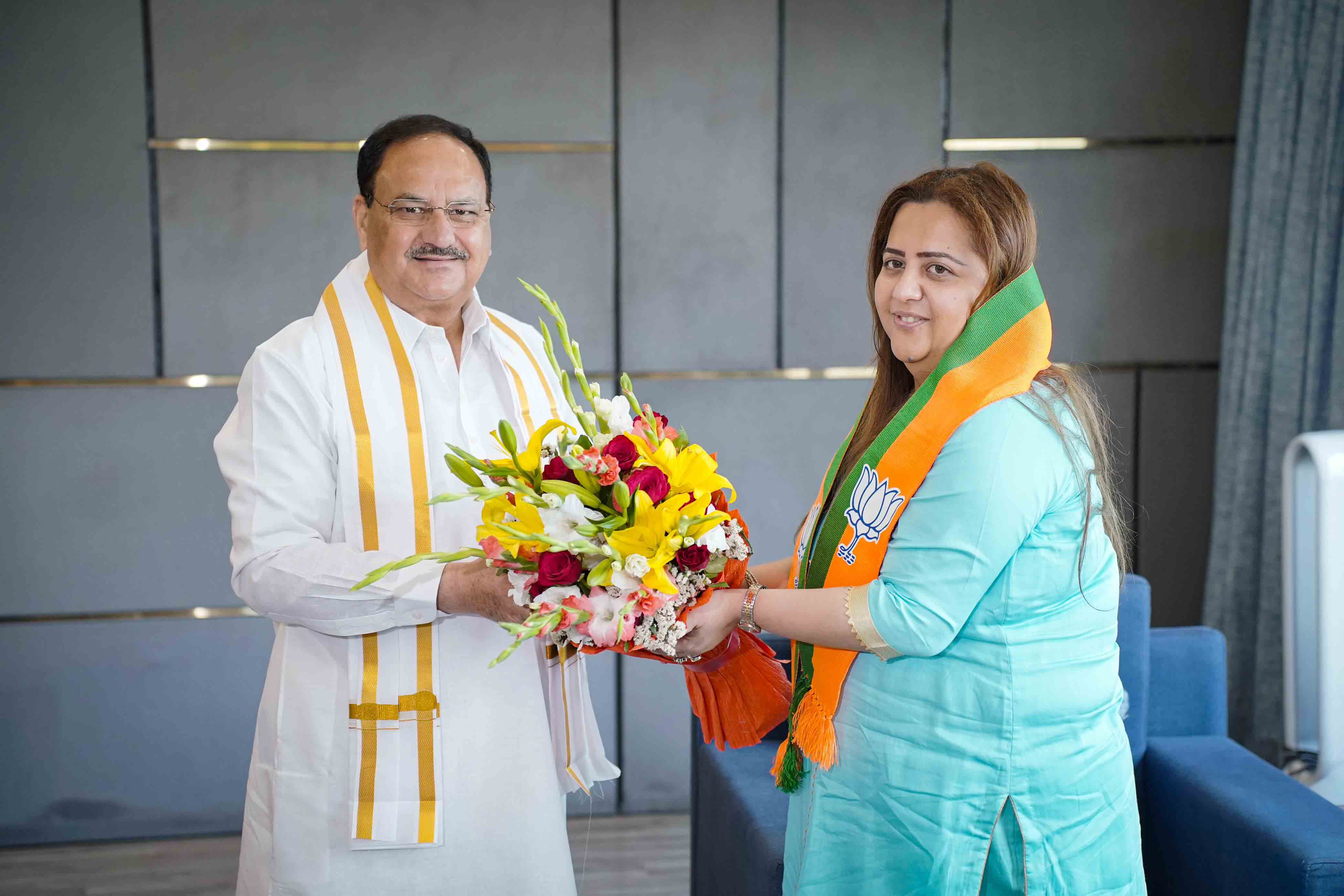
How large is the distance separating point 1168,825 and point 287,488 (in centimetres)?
193

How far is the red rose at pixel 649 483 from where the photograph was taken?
1.44 meters

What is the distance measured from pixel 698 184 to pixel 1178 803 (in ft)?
7.57

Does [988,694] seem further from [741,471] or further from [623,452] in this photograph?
[741,471]

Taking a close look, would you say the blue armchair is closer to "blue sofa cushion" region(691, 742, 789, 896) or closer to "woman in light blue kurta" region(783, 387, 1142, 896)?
"blue sofa cushion" region(691, 742, 789, 896)

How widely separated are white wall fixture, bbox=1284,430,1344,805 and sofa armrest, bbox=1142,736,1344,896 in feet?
1.16

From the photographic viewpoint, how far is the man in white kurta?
5.39 ft

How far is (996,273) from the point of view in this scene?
156 centimetres

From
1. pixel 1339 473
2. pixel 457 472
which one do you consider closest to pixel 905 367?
pixel 457 472

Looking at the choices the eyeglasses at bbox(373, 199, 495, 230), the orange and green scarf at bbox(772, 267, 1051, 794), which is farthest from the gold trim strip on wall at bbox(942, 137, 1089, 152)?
the eyeglasses at bbox(373, 199, 495, 230)

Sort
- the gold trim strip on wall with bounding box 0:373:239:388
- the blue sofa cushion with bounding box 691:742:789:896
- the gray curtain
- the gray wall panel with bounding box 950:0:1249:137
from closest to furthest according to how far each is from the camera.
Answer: the blue sofa cushion with bounding box 691:742:789:896
the gray curtain
the gold trim strip on wall with bounding box 0:373:239:388
the gray wall panel with bounding box 950:0:1249:137

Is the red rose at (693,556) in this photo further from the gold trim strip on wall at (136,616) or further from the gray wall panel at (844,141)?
the gold trim strip on wall at (136,616)

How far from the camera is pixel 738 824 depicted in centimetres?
226

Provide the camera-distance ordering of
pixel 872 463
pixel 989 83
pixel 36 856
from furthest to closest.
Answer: pixel 989 83 < pixel 36 856 < pixel 872 463

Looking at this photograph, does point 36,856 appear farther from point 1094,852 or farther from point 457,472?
point 1094,852
